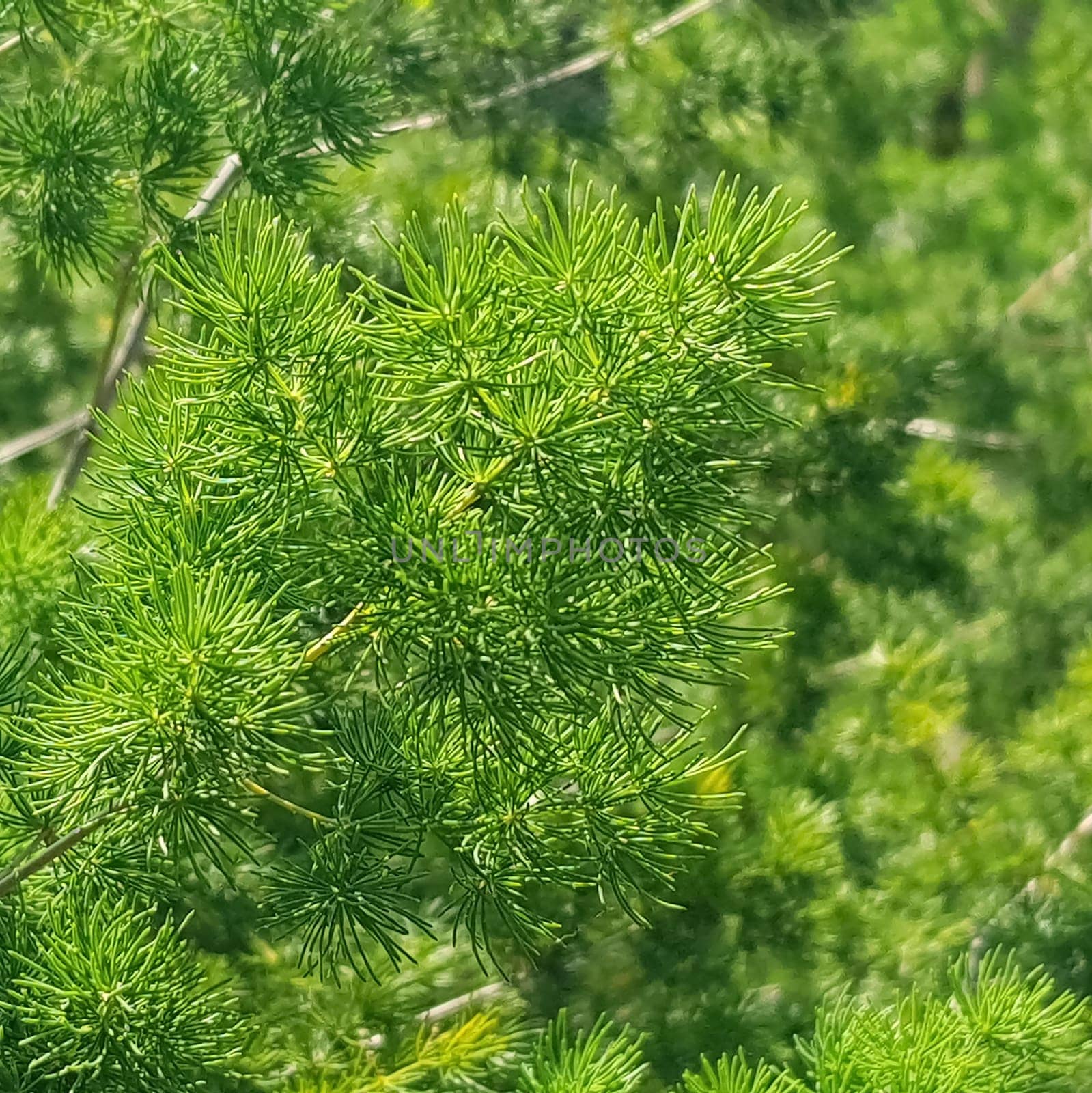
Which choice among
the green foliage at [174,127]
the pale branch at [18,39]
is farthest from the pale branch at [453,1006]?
the pale branch at [18,39]

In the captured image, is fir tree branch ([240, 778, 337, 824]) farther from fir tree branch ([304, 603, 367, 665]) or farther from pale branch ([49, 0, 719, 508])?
pale branch ([49, 0, 719, 508])

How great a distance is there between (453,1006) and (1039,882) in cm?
76

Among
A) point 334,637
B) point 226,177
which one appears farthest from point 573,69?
point 334,637

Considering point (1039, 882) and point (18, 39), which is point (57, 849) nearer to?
point (18, 39)

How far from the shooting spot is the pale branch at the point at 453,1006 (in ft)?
2.69

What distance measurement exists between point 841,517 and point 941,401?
1.00m

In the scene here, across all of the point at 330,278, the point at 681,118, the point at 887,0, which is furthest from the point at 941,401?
the point at 330,278

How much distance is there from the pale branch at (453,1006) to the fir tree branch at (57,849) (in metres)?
0.34

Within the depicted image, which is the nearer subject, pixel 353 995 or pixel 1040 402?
pixel 353 995

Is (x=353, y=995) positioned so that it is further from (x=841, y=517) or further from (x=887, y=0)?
(x=887, y=0)

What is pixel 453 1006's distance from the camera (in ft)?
3.10

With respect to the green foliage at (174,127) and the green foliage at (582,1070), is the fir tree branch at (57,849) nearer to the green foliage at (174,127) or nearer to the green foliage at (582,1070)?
the green foliage at (582,1070)

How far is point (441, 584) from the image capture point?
486mm

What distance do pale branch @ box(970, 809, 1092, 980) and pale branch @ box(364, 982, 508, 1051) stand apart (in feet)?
1.56
